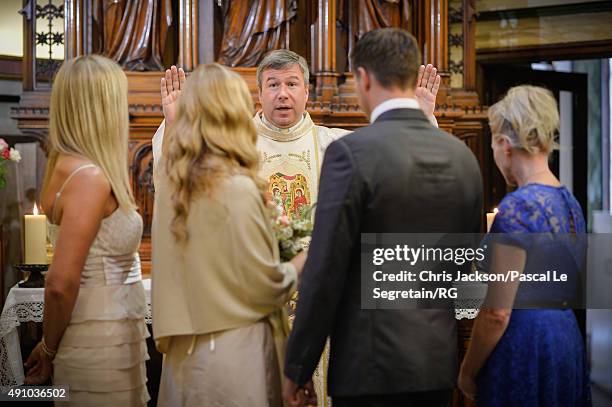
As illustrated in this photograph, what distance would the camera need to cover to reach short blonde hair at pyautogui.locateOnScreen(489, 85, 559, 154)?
2.55 m

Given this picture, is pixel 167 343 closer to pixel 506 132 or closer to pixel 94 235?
pixel 94 235

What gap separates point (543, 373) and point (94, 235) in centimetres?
143

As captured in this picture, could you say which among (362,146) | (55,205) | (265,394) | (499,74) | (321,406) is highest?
(499,74)

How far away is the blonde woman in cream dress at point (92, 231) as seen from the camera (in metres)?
2.49

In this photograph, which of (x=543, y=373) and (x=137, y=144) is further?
(x=137, y=144)

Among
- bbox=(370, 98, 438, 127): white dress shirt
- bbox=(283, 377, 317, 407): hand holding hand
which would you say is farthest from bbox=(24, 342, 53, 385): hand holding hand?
bbox=(370, 98, 438, 127): white dress shirt

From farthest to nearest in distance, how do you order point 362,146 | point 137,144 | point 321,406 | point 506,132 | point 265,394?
1. point 137,144
2. point 321,406
3. point 506,132
4. point 265,394
5. point 362,146

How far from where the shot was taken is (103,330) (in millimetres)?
2582

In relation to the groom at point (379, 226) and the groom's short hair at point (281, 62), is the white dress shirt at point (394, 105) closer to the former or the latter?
the groom at point (379, 226)

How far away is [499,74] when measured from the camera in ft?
22.4

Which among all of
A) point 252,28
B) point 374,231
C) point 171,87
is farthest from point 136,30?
point 374,231

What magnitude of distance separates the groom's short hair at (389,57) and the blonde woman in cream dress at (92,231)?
78 centimetres

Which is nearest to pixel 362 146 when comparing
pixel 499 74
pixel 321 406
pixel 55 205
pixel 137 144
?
pixel 55 205

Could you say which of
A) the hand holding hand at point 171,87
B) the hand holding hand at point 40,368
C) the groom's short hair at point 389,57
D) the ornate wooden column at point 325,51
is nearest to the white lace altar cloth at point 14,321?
the hand holding hand at point 171,87
